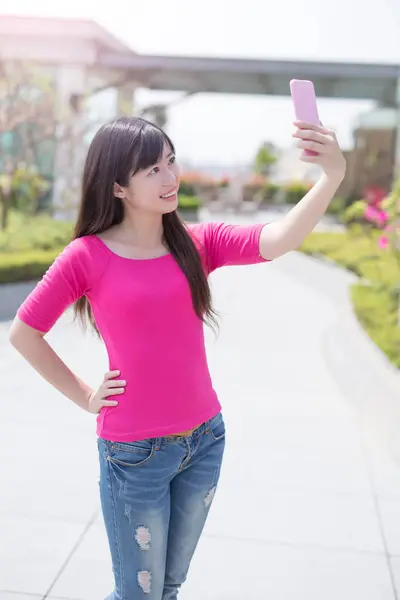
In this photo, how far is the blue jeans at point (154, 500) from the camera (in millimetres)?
1951

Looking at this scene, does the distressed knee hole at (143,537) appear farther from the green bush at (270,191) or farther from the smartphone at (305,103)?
the green bush at (270,191)

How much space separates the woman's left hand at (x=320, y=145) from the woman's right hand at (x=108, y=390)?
750 millimetres

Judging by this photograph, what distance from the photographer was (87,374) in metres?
6.59

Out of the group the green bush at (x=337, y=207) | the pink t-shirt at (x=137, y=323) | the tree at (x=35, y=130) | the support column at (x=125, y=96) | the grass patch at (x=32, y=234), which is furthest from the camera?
the green bush at (x=337, y=207)

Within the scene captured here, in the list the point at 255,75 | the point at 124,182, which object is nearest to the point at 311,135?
the point at 124,182

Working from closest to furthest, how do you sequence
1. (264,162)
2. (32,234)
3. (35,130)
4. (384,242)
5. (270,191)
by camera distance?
(384,242)
(32,234)
(35,130)
(270,191)
(264,162)

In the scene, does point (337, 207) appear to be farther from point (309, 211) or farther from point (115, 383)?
point (115, 383)

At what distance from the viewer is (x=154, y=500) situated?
1963mm

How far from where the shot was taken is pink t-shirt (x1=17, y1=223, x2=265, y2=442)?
1.94 meters

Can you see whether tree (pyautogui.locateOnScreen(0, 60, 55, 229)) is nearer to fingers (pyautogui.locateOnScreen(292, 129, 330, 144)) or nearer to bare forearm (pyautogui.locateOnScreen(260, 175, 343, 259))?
bare forearm (pyautogui.locateOnScreen(260, 175, 343, 259))

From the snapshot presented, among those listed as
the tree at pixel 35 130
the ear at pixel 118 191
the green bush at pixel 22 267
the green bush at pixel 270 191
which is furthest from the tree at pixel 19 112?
Result: the green bush at pixel 270 191

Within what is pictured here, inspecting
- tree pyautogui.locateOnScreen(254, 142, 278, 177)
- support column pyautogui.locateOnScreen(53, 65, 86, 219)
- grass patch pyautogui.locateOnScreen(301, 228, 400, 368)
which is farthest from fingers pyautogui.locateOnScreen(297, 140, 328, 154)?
tree pyautogui.locateOnScreen(254, 142, 278, 177)

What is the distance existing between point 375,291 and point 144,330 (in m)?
7.26

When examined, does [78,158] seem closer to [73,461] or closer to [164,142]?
[73,461]
